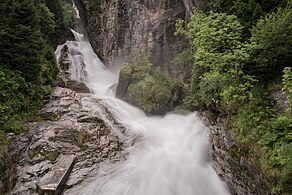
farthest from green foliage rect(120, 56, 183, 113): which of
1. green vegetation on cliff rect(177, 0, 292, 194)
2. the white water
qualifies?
green vegetation on cliff rect(177, 0, 292, 194)

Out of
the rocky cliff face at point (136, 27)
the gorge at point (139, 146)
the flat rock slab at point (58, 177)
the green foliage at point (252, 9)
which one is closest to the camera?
the green foliage at point (252, 9)

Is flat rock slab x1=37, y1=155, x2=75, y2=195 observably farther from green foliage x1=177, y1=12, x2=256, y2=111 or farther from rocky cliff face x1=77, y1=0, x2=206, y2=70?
rocky cliff face x1=77, y1=0, x2=206, y2=70

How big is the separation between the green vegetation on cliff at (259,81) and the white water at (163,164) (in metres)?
1.94

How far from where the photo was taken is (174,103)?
536 inches

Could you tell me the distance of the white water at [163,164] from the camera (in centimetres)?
744

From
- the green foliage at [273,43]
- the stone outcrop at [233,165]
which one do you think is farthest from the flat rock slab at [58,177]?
the green foliage at [273,43]

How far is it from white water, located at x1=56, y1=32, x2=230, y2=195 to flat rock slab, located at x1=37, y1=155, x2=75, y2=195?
57 centimetres

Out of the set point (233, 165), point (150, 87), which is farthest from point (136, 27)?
point (233, 165)

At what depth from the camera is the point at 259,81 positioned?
6.63m

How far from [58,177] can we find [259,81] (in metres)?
6.26

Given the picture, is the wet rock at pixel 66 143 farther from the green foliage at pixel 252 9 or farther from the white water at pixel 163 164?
the green foliage at pixel 252 9

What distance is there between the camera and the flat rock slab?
23.1 feet

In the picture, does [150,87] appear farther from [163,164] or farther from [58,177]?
[58,177]

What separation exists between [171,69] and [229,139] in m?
9.14
